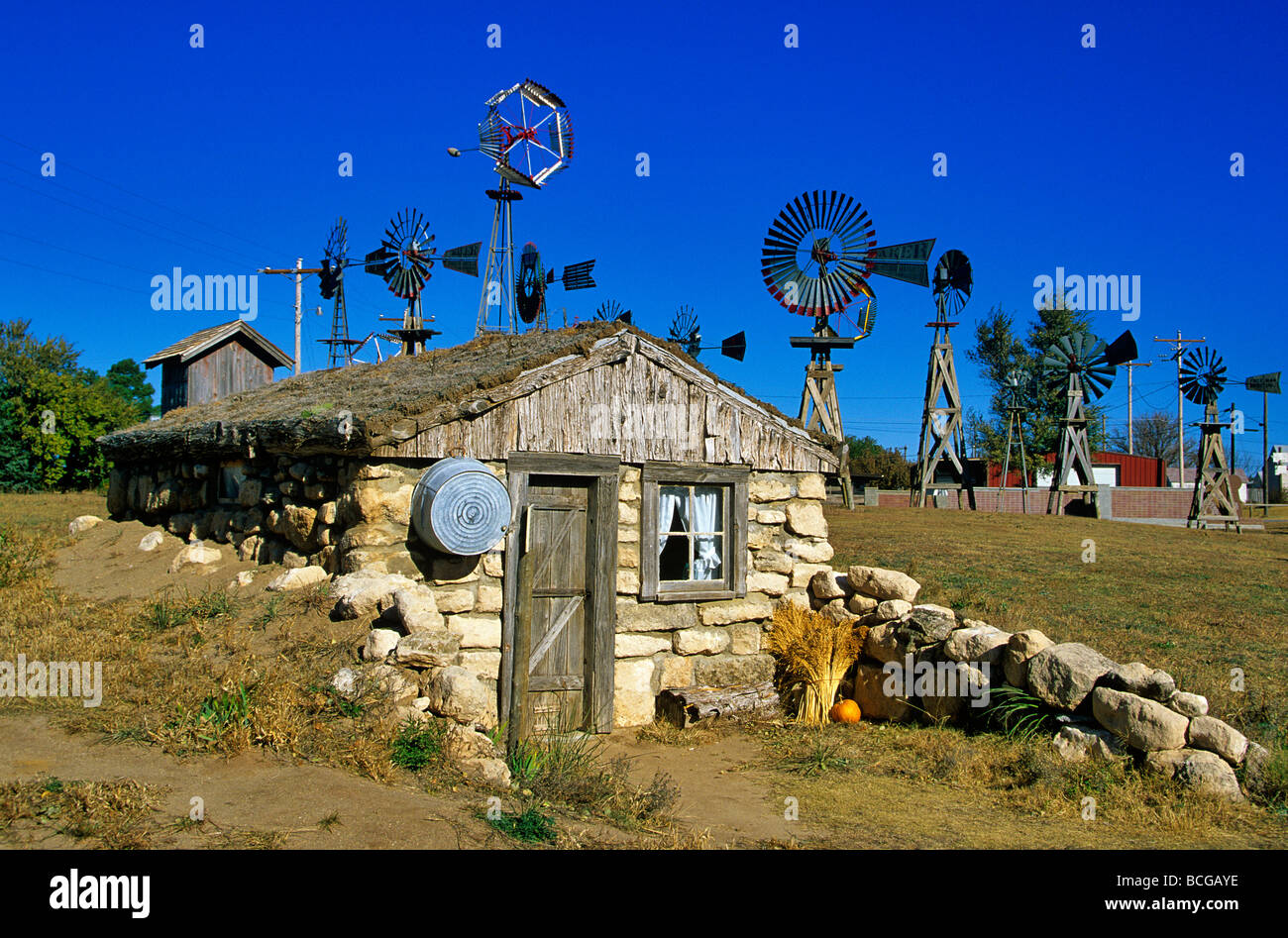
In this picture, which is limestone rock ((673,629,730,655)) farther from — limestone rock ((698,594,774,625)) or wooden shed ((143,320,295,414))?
wooden shed ((143,320,295,414))

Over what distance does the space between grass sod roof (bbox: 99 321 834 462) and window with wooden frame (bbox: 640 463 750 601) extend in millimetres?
1036

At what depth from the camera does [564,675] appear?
8.64 meters

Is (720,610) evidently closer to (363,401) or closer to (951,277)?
(363,401)

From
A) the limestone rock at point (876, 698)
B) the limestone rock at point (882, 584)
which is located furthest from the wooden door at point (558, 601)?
the limestone rock at point (882, 584)

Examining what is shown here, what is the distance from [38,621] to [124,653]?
4.96 feet

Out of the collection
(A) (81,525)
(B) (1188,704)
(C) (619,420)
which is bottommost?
(B) (1188,704)

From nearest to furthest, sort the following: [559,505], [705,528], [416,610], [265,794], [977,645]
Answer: [265,794]
[416,610]
[977,645]
[559,505]
[705,528]

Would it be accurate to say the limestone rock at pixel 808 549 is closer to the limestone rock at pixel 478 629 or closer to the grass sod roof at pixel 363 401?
the grass sod roof at pixel 363 401

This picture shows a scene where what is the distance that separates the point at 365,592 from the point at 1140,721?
6.07 metres

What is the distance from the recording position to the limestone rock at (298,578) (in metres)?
8.02

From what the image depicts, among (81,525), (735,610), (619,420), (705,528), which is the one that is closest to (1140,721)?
(735,610)

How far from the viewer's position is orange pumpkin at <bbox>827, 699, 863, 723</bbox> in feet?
30.4

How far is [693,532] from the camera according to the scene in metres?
9.43

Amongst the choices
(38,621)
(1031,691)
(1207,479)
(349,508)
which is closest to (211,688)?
(349,508)
